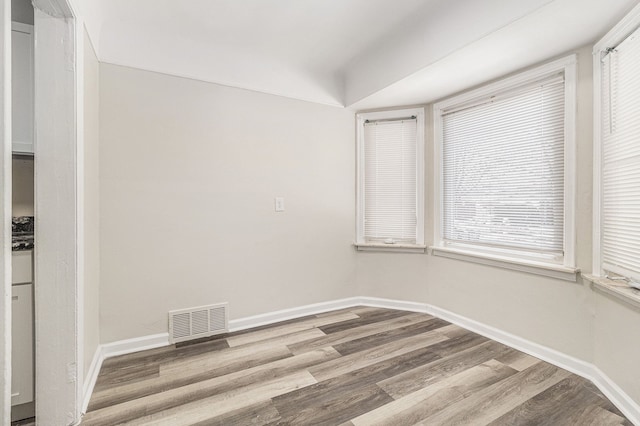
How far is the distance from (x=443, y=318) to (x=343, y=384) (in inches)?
58.4

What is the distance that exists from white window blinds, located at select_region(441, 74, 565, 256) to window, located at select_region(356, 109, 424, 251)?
0.27 meters

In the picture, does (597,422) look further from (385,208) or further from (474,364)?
(385,208)

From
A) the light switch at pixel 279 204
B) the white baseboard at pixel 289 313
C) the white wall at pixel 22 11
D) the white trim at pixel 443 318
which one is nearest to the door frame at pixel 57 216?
the white trim at pixel 443 318

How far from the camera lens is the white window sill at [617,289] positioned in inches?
62.7

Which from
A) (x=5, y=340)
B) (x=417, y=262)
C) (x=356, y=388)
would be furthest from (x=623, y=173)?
(x=5, y=340)

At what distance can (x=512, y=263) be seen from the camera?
2348 millimetres

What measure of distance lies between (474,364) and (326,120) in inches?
98.7

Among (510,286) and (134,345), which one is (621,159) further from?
(134,345)

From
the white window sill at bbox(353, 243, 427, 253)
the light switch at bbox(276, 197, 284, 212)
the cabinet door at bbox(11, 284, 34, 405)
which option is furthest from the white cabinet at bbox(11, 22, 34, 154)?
the white window sill at bbox(353, 243, 427, 253)

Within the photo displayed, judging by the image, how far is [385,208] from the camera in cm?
325

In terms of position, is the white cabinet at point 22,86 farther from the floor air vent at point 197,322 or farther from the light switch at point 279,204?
the light switch at point 279,204

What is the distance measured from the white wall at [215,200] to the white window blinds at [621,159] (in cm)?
202

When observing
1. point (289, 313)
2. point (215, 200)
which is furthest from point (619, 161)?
point (215, 200)

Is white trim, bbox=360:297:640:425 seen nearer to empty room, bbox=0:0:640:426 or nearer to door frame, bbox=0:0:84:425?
empty room, bbox=0:0:640:426
